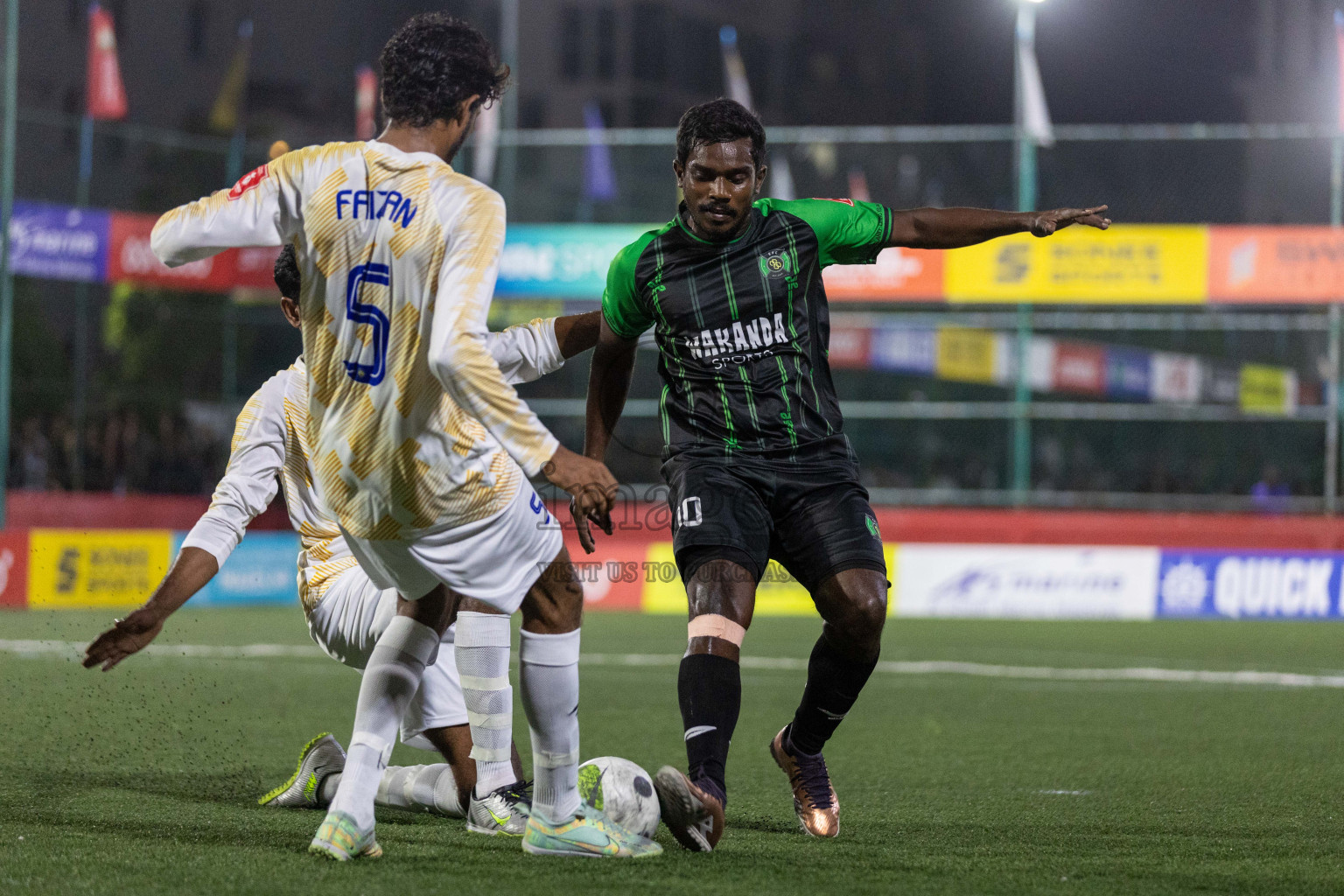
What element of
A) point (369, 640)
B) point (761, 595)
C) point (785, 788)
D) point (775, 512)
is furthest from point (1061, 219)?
point (761, 595)

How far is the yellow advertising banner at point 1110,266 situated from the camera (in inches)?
677

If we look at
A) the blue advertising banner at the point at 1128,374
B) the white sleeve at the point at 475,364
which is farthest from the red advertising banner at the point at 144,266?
the white sleeve at the point at 475,364

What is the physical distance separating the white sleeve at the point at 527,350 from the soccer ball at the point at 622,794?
115 cm

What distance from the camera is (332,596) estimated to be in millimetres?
5094

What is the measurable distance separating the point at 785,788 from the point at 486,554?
7.55 ft

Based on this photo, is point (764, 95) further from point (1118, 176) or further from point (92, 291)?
point (1118, 176)

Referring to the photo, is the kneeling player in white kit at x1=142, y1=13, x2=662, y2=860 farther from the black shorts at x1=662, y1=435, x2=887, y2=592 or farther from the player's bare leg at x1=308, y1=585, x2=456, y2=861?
the black shorts at x1=662, y1=435, x2=887, y2=592

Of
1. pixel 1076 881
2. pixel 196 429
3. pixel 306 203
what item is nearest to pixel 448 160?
pixel 306 203

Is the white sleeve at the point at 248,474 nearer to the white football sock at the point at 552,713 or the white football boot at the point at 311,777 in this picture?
the white football boot at the point at 311,777

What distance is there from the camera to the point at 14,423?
2208cm

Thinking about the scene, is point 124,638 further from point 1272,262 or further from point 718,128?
point 1272,262

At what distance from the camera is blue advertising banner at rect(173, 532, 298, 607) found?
52.4 feet

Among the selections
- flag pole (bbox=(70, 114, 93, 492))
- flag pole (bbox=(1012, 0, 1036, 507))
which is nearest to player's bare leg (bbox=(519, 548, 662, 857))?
flag pole (bbox=(1012, 0, 1036, 507))

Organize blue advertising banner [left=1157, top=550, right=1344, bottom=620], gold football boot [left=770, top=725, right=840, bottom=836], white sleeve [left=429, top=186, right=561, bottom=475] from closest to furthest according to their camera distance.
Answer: white sleeve [left=429, top=186, right=561, bottom=475] < gold football boot [left=770, top=725, right=840, bottom=836] < blue advertising banner [left=1157, top=550, right=1344, bottom=620]
